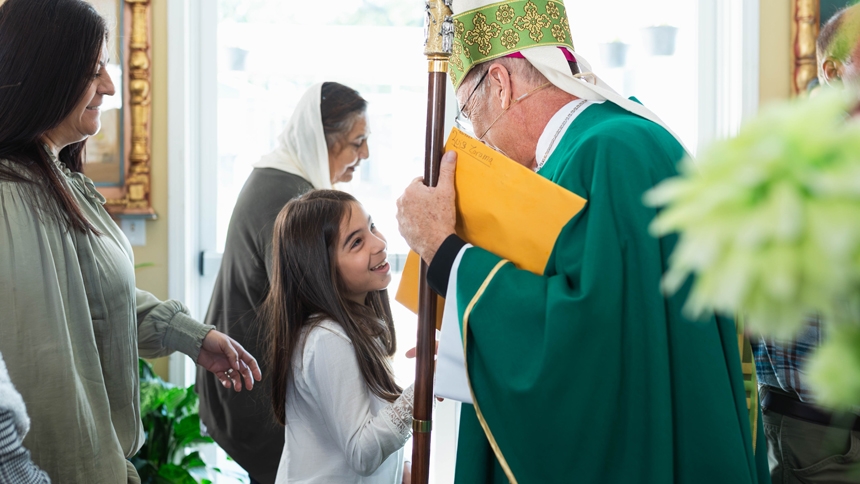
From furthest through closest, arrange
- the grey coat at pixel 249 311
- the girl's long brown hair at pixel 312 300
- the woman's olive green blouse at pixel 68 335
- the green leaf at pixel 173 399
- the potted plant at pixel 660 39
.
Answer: the potted plant at pixel 660 39 → the green leaf at pixel 173 399 → the grey coat at pixel 249 311 → the girl's long brown hair at pixel 312 300 → the woman's olive green blouse at pixel 68 335

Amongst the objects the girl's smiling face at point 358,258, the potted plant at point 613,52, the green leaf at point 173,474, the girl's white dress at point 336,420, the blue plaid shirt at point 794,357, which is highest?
the potted plant at point 613,52

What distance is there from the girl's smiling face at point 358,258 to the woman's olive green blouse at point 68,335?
0.52m

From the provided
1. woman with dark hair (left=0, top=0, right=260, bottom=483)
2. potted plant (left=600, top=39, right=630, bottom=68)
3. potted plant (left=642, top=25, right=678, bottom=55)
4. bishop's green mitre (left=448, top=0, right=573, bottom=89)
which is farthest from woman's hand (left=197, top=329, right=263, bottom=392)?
potted plant (left=642, top=25, right=678, bottom=55)

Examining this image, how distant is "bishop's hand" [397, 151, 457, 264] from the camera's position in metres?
1.44

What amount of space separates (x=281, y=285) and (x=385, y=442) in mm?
486

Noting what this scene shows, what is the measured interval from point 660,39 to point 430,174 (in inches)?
102

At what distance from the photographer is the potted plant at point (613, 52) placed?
146 inches

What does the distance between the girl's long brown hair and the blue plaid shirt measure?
864mm

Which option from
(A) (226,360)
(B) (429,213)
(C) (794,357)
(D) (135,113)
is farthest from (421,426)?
(D) (135,113)

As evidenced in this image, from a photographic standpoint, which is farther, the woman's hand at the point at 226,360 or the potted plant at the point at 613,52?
the potted plant at the point at 613,52

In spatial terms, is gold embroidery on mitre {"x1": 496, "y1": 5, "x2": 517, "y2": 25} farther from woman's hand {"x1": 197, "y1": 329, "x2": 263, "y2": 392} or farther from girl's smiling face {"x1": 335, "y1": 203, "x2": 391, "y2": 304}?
woman's hand {"x1": 197, "y1": 329, "x2": 263, "y2": 392}

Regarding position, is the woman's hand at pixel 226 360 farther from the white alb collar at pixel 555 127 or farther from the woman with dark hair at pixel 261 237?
the white alb collar at pixel 555 127

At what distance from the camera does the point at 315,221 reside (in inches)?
75.0

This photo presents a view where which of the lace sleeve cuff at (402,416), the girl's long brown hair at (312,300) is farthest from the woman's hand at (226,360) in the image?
the lace sleeve cuff at (402,416)
